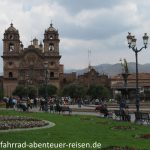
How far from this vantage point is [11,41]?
392ft

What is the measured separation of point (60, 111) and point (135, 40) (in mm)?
12894

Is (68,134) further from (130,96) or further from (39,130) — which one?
(130,96)

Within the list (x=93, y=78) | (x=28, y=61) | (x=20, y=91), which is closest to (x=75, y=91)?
(x=20, y=91)

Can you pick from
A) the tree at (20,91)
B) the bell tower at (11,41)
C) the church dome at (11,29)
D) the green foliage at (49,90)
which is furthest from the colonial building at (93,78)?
the tree at (20,91)

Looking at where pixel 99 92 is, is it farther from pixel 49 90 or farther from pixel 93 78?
pixel 93 78

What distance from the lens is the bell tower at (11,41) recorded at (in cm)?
11912

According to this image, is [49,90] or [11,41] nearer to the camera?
[49,90]

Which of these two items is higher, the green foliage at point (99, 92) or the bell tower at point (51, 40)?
the bell tower at point (51, 40)

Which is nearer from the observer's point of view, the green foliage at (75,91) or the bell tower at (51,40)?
the green foliage at (75,91)

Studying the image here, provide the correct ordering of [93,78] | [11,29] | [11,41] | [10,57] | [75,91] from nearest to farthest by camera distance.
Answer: [75,91] → [11,41] → [10,57] → [11,29] → [93,78]

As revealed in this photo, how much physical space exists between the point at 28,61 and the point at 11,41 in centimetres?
607

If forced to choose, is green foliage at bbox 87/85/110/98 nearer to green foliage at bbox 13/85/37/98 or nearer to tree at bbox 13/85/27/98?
green foliage at bbox 13/85/37/98

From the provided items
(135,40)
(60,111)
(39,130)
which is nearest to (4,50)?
(60,111)

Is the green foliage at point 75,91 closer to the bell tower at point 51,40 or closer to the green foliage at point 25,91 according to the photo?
the green foliage at point 25,91
